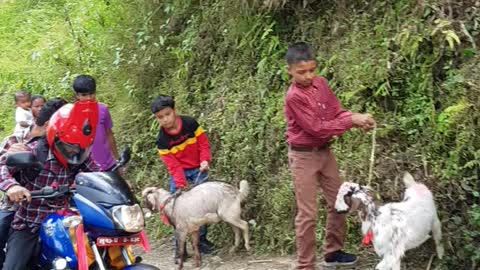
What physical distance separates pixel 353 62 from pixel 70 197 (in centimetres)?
335

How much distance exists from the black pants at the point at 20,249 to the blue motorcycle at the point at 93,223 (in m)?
0.23

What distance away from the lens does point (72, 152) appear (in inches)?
184

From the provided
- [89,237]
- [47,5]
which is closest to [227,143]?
[89,237]

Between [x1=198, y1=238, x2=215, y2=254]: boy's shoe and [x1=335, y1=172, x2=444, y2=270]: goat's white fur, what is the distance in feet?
7.87

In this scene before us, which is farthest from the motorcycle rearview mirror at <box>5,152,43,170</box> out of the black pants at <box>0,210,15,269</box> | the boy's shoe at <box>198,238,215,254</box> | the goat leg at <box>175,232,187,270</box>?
the boy's shoe at <box>198,238,215,254</box>

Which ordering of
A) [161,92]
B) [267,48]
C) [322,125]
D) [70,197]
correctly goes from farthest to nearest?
[161,92] < [267,48] < [322,125] < [70,197]

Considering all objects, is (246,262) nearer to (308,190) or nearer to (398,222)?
(308,190)

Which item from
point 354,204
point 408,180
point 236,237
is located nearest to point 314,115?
point 354,204

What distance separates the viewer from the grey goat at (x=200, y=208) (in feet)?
22.6

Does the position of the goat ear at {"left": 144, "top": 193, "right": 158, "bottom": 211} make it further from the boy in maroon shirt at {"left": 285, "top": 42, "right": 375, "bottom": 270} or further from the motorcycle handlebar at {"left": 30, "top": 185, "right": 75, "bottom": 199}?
the motorcycle handlebar at {"left": 30, "top": 185, "right": 75, "bottom": 199}

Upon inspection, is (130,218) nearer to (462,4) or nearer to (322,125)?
(322,125)

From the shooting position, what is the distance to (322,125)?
5570 millimetres

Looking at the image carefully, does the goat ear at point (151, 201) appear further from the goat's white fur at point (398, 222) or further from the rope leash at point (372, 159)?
the goat's white fur at point (398, 222)

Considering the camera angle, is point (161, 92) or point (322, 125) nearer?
point (322, 125)
